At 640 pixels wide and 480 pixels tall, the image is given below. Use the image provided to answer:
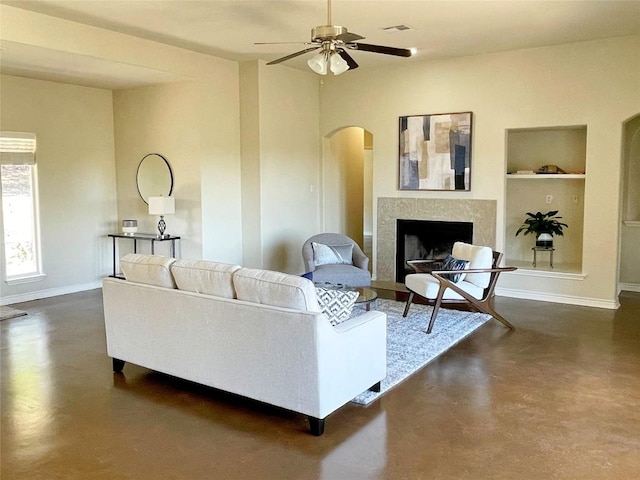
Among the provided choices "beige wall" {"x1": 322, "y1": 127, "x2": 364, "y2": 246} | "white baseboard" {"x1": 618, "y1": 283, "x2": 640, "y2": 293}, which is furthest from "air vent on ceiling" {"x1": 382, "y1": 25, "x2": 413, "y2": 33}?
"white baseboard" {"x1": 618, "y1": 283, "x2": 640, "y2": 293}

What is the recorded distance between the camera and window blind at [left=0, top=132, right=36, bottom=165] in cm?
660

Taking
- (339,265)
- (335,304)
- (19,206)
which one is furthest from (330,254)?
(19,206)

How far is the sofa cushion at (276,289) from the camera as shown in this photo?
323cm

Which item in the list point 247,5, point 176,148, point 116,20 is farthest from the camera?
point 176,148

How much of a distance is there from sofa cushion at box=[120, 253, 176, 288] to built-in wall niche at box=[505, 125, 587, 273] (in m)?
4.81

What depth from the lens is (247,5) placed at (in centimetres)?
489

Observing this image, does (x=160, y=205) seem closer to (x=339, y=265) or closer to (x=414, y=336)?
(x=339, y=265)

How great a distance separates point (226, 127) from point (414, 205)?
2724mm

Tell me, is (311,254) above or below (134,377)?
above

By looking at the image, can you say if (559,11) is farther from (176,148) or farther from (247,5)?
(176,148)

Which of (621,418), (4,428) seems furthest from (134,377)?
(621,418)

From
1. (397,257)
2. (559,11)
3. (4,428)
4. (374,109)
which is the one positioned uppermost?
(559,11)

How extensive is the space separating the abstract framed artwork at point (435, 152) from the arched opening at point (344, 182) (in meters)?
1.22

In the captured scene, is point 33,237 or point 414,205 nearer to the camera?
point 33,237
